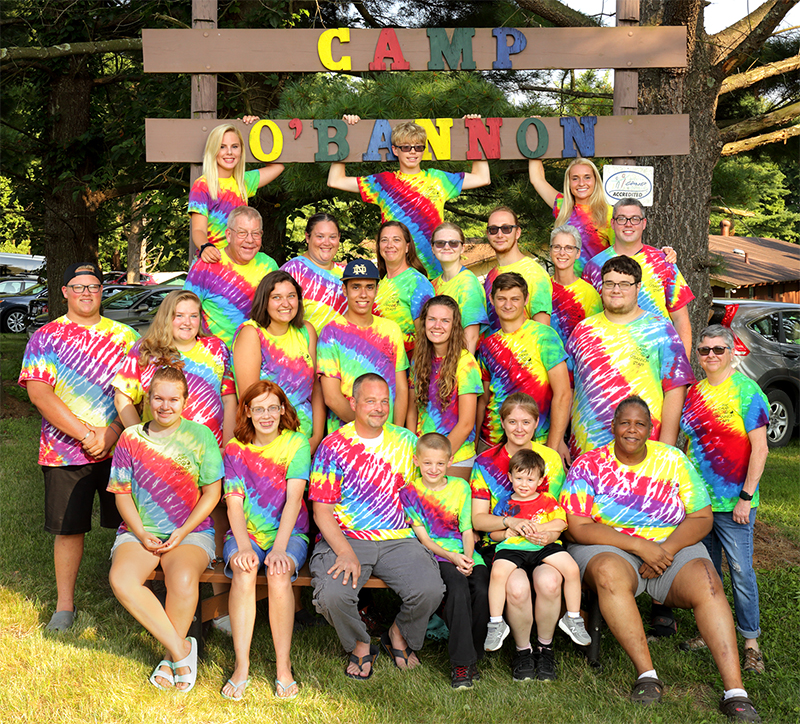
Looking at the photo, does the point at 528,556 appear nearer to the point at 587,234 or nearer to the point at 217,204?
the point at 587,234

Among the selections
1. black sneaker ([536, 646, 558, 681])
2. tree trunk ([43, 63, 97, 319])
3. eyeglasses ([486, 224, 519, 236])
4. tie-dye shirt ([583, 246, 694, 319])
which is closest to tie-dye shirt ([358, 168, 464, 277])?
eyeglasses ([486, 224, 519, 236])

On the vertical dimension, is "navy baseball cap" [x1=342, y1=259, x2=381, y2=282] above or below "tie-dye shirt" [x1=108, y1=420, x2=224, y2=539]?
above

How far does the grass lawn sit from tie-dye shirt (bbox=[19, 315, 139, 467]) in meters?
1.00

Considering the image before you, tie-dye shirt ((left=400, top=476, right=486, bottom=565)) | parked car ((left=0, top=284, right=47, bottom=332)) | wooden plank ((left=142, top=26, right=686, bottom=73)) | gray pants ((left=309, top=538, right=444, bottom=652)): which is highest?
wooden plank ((left=142, top=26, right=686, bottom=73))

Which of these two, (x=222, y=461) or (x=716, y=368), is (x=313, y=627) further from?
(x=716, y=368)

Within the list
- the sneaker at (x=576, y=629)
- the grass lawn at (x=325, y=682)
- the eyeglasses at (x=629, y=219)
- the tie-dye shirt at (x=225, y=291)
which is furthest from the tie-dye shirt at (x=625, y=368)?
the tie-dye shirt at (x=225, y=291)

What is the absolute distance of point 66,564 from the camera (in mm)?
4422

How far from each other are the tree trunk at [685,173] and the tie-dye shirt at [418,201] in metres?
2.11

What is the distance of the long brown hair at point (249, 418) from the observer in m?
3.88

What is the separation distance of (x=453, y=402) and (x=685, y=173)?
10.8 ft

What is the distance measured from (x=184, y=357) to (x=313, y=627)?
5.60ft

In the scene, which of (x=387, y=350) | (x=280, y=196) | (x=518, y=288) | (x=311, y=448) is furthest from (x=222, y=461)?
(x=280, y=196)

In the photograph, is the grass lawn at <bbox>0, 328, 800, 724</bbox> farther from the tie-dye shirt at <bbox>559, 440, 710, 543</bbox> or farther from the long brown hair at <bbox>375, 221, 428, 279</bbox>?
the long brown hair at <bbox>375, 221, 428, 279</bbox>

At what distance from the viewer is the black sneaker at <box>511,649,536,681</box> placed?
3734 millimetres
